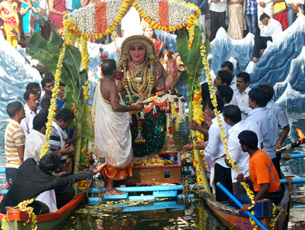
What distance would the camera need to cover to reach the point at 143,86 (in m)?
9.30

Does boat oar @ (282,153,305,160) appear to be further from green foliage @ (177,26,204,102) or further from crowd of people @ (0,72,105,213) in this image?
crowd of people @ (0,72,105,213)

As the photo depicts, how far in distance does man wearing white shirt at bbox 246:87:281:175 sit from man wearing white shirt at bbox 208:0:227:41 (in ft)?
30.5

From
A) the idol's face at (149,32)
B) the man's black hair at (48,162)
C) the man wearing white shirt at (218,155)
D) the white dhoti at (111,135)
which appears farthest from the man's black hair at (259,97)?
the idol's face at (149,32)

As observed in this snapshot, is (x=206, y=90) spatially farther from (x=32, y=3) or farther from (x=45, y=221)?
(x=32, y=3)

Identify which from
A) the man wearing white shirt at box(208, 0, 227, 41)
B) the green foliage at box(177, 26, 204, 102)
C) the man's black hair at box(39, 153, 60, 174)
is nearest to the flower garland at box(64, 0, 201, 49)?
the green foliage at box(177, 26, 204, 102)

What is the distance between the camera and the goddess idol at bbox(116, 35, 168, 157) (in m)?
9.07

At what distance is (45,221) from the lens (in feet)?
20.8

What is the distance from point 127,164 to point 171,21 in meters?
2.43

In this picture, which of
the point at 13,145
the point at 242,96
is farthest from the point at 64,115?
the point at 242,96

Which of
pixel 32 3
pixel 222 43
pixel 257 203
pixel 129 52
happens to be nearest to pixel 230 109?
pixel 257 203

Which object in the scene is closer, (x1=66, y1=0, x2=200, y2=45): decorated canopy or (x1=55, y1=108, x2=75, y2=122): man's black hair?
(x1=55, y1=108, x2=75, y2=122): man's black hair

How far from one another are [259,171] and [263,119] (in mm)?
1445


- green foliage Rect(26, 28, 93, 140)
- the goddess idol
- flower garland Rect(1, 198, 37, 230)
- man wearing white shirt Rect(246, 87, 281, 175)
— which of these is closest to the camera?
flower garland Rect(1, 198, 37, 230)

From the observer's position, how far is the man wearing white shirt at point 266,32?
16.0 m
